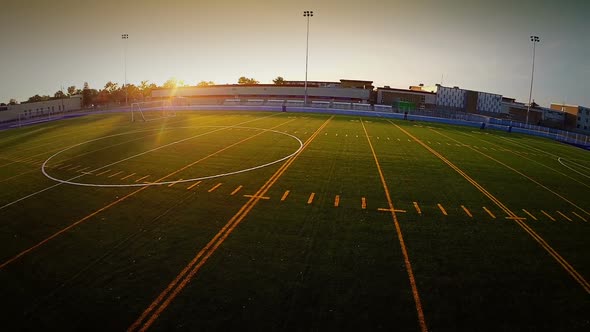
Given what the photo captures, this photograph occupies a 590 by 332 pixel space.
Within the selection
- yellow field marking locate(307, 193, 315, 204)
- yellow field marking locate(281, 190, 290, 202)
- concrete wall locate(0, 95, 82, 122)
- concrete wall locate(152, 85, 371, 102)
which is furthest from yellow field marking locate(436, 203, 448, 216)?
concrete wall locate(152, 85, 371, 102)

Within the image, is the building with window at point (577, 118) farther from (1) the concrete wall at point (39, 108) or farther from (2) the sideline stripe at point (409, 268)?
(1) the concrete wall at point (39, 108)

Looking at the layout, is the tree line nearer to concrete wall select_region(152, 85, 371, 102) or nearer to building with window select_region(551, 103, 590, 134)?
concrete wall select_region(152, 85, 371, 102)

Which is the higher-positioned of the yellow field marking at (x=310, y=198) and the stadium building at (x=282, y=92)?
the stadium building at (x=282, y=92)

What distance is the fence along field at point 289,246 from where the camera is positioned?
264 inches

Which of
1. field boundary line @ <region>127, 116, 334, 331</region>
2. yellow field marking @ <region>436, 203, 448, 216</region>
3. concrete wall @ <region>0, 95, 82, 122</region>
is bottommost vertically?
field boundary line @ <region>127, 116, 334, 331</region>

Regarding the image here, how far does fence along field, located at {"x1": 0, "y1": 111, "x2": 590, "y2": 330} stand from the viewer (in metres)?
6.71

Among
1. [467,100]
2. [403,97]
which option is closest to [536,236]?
[403,97]

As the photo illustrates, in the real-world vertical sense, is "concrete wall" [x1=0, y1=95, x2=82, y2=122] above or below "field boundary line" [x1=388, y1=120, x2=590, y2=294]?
above

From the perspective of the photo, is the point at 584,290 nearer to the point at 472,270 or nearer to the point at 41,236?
the point at 472,270

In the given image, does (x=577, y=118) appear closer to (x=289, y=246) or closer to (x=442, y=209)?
(x=442, y=209)

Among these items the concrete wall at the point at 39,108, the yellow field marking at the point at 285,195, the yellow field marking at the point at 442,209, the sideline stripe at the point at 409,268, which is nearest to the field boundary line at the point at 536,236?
the yellow field marking at the point at 442,209

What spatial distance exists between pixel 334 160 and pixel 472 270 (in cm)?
1269

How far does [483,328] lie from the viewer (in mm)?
6352

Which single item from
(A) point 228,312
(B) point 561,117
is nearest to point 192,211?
(A) point 228,312
